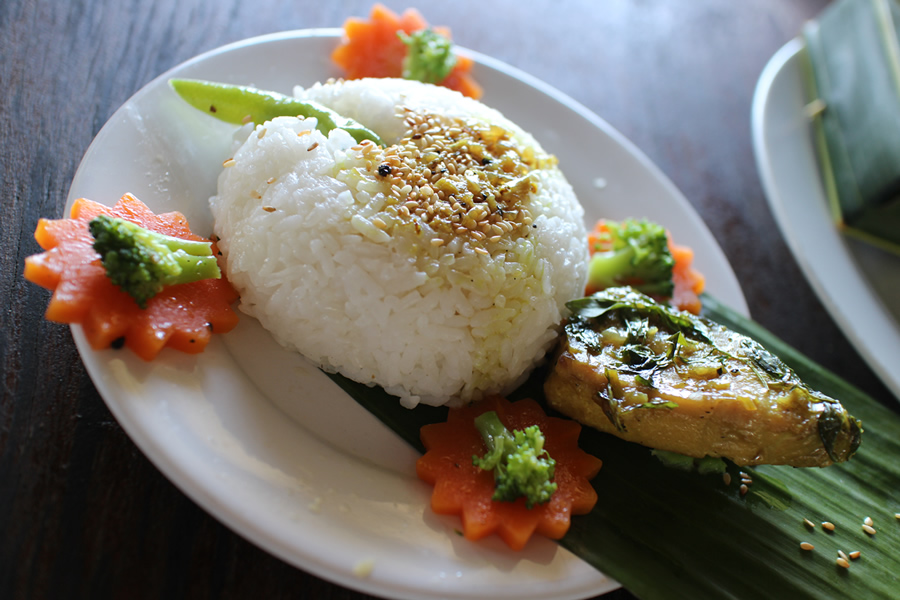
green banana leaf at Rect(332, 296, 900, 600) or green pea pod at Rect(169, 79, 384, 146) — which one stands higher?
green pea pod at Rect(169, 79, 384, 146)

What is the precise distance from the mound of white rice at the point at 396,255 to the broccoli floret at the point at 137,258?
345 millimetres

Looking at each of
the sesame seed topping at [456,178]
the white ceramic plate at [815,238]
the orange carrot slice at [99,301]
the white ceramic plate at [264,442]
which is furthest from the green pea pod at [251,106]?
the white ceramic plate at [815,238]

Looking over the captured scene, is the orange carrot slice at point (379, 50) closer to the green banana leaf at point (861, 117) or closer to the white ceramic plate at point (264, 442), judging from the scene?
the white ceramic plate at point (264, 442)

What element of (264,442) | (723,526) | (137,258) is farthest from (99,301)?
(723,526)

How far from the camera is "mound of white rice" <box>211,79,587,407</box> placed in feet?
7.73

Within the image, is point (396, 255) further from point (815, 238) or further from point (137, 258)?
point (815, 238)

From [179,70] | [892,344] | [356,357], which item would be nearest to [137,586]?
[356,357]

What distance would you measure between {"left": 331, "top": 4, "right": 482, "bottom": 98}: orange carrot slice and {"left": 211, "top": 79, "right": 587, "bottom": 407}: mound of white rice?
960 millimetres

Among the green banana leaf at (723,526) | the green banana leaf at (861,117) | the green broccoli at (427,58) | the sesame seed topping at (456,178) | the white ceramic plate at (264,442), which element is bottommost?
the white ceramic plate at (264,442)

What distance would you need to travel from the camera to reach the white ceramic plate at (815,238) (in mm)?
3766

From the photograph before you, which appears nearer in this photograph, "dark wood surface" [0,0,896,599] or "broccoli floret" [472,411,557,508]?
"dark wood surface" [0,0,896,599]

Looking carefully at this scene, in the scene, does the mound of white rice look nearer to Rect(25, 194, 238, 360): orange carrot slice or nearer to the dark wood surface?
Rect(25, 194, 238, 360): orange carrot slice

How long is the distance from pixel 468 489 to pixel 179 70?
2.24m

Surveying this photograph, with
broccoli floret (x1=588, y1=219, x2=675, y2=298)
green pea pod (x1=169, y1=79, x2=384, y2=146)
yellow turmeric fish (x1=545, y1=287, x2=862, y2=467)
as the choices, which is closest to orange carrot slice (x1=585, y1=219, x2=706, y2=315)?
broccoli floret (x1=588, y1=219, x2=675, y2=298)
